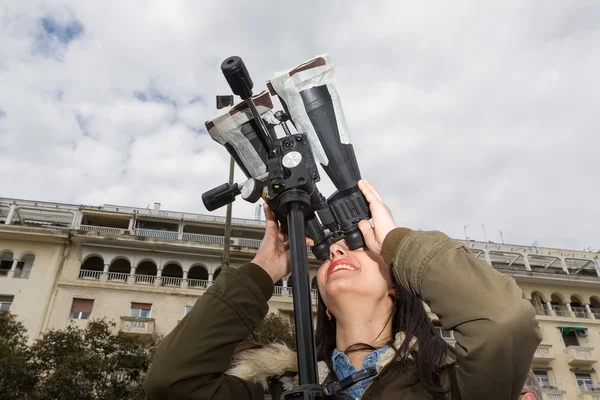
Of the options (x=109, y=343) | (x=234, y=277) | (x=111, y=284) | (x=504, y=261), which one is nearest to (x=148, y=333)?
(x=111, y=284)

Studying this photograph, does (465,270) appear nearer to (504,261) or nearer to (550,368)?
(550,368)

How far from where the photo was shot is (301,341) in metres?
1.62

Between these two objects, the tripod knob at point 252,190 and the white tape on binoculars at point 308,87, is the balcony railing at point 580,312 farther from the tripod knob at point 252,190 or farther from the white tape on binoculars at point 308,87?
the tripod knob at point 252,190

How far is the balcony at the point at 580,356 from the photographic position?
25344mm

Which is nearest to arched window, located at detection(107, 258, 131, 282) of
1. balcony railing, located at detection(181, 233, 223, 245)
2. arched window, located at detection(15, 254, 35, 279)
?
balcony railing, located at detection(181, 233, 223, 245)

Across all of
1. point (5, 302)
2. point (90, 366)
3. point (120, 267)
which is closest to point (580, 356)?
point (90, 366)

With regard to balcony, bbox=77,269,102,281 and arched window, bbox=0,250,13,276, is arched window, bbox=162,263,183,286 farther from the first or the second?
arched window, bbox=0,250,13,276

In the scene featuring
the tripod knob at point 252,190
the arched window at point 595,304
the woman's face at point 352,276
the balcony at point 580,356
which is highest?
the arched window at point 595,304

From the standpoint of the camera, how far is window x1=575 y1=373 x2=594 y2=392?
25266 mm

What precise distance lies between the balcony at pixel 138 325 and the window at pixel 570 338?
74.5ft

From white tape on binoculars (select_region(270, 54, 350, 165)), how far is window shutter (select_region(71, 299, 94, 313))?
23.2 m

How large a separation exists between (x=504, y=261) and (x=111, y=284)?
2429 cm

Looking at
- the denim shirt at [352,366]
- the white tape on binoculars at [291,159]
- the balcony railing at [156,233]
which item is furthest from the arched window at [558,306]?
the white tape on binoculars at [291,159]

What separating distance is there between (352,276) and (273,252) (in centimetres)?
46
